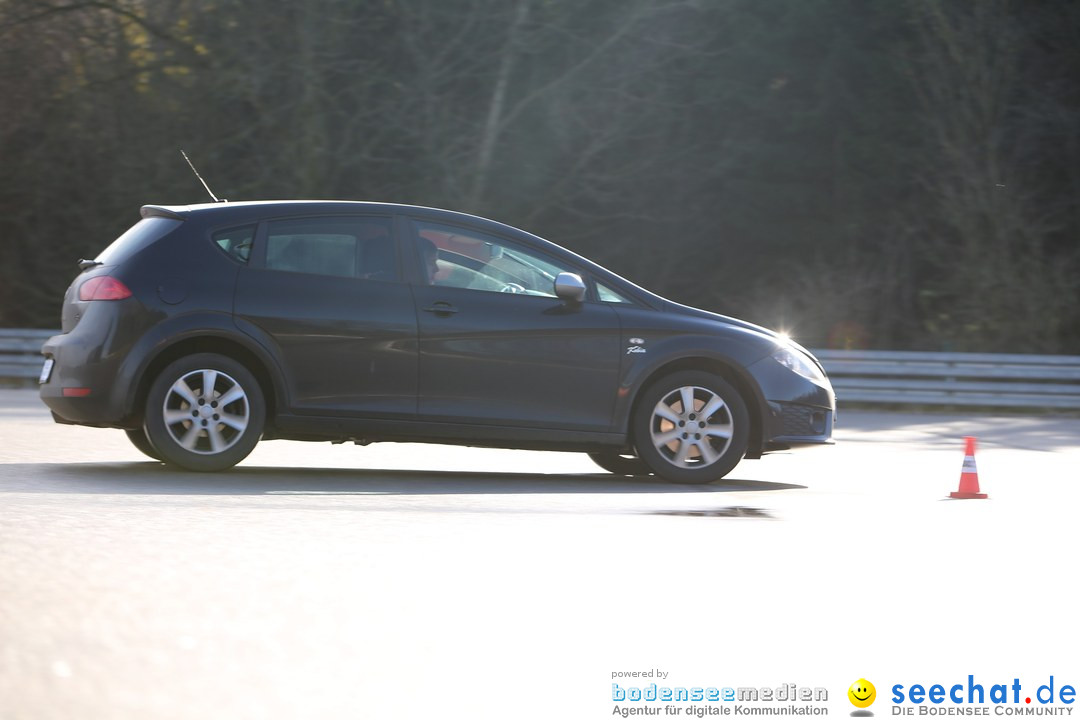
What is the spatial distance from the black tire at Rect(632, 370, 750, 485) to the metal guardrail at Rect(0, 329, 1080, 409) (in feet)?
33.0

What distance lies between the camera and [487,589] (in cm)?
649

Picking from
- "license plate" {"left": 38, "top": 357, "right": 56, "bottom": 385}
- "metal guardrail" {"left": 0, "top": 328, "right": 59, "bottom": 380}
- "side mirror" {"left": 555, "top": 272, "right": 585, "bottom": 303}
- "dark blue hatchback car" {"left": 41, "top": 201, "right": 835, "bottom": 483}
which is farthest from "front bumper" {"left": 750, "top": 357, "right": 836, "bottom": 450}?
"metal guardrail" {"left": 0, "top": 328, "right": 59, "bottom": 380}

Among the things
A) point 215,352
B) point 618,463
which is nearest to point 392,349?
point 215,352

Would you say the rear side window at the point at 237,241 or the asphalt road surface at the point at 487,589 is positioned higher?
the rear side window at the point at 237,241

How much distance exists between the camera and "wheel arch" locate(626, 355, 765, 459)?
10414 millimetres

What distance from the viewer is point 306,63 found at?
23.4m

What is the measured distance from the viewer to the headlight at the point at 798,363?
1066 centimetres

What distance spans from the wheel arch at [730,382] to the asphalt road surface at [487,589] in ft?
1.18

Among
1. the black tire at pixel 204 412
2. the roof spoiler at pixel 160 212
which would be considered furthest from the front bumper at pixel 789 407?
the roof spoiler at pixel 160 212

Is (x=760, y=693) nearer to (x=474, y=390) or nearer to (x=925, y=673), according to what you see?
(x=925, y=673)

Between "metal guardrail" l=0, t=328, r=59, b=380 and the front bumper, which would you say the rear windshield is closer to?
the front bumper

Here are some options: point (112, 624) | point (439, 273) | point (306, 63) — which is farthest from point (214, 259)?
point (306, 63)

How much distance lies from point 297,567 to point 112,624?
129 cm

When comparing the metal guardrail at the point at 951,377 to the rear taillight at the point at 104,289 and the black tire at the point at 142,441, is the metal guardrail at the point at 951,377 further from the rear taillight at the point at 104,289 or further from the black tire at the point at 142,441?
the rear taillight at the point at 104,289
